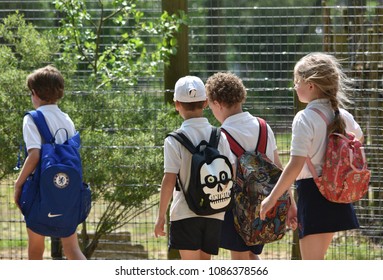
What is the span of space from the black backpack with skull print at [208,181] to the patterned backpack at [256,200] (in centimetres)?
14

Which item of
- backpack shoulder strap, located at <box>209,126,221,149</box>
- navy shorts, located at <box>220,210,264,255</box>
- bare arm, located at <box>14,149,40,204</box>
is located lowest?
navy shorts, located at <box>220,210,264,255</box>

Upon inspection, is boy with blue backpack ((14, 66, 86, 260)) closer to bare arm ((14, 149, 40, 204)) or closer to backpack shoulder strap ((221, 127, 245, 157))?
bare arm ((14, 149, 40, 204))

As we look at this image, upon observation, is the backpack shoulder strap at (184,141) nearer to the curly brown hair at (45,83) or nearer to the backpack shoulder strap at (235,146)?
the backpack shoulder strap at (235,146)

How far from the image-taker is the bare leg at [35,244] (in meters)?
5.56

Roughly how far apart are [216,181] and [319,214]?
612 millimetres

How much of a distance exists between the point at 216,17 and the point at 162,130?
1.30 meters

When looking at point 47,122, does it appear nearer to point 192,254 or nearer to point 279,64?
point 192,254

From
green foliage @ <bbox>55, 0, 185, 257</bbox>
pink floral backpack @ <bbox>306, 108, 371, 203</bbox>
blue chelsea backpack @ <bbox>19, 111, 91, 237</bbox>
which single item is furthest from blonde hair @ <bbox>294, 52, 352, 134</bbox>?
green foliage @ <bbox>55, 0, 185, 257</bbox>

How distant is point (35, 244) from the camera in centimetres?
557

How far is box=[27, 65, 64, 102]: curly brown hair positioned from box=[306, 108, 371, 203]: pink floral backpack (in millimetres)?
1823

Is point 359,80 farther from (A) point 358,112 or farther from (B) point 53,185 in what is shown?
(B) point 53,185

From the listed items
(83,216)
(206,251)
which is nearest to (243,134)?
(206,251)

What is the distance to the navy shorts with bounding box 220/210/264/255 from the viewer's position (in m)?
5.25

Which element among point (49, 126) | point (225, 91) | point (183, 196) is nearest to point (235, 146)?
point (225, 91)
